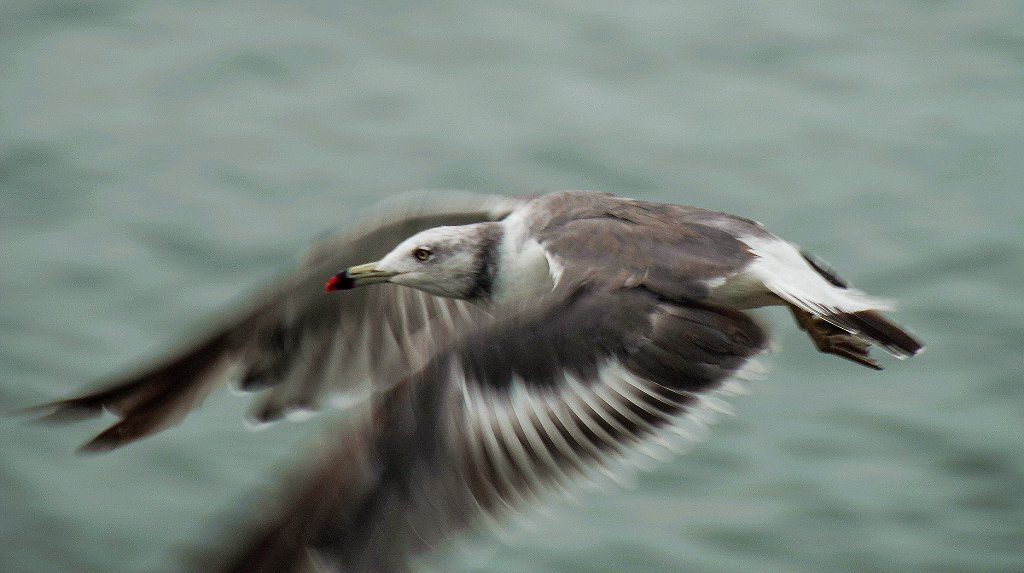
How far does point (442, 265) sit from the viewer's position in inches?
248

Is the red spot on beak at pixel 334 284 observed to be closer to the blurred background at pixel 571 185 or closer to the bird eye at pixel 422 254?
the bird eye at pixel 422 254

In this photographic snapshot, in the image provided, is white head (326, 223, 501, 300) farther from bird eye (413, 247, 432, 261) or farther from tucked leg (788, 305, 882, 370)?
tucked leg (788, 305, 882, 370)

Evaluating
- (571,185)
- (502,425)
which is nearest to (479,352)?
(502,425)

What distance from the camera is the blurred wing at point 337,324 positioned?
6.62 metres

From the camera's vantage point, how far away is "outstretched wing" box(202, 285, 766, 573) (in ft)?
15.4

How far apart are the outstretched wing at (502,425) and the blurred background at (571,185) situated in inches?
109

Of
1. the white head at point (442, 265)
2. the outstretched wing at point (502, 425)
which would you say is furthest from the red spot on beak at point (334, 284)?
the outstretched wing at point (502, 425)

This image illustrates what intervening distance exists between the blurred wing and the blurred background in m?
1.00

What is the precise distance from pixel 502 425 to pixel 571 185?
5443 mm

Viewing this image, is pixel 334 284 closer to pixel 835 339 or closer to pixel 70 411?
pixel 70 411

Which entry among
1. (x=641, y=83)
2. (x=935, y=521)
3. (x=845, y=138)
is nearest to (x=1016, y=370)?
(x=935, y=521)

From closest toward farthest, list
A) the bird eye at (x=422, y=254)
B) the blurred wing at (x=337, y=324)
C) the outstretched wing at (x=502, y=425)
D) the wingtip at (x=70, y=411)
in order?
1. the outstretched wing at (x=502, y=425)
2. the wingtip at (x=70, y=411)
3. the bird eye at (x=422, y=254)
4. the blurred wing at (x=337, y=324)

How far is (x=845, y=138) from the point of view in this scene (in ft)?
36.0

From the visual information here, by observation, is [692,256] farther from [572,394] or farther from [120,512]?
[120,512]
